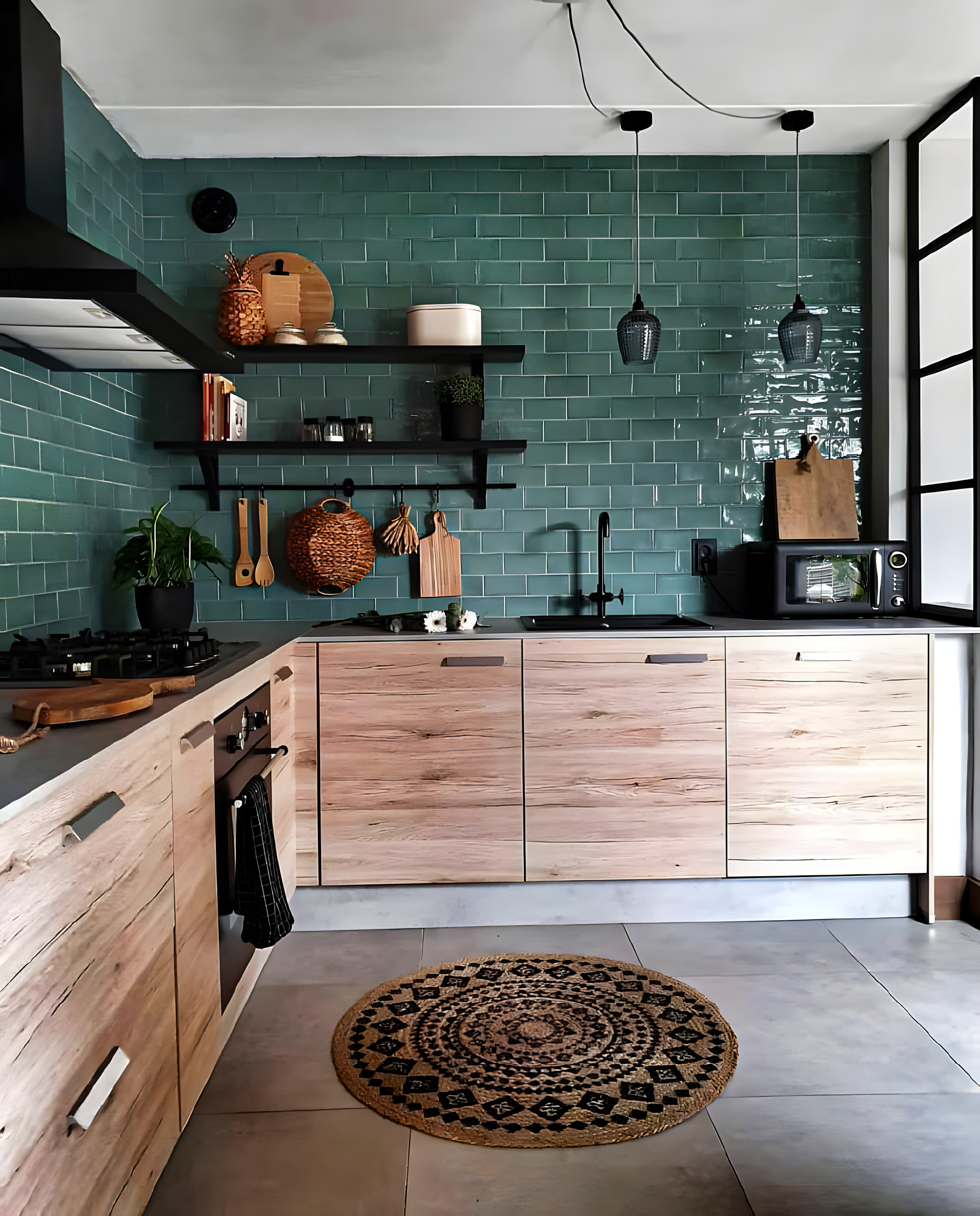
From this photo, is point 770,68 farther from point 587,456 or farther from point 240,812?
point 240,812

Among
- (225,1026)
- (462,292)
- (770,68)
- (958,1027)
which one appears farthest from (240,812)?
(770,68)

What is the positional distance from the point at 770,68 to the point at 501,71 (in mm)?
821

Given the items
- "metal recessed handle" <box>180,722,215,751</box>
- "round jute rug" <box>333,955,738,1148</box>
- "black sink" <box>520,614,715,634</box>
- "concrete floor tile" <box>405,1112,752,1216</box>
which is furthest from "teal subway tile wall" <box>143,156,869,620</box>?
"concrete floor tile" <box>405,1112,752,1216</box>

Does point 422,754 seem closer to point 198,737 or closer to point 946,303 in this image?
point 198,737

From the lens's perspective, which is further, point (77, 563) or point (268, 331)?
point (268, 331)

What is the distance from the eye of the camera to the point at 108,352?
8.50 feet

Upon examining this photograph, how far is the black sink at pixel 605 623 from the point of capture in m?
3.16

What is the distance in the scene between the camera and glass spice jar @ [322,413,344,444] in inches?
135

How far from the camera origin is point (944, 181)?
3500mm

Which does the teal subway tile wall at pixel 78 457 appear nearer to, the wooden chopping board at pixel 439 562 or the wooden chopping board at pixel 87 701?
the wooden chopping board at pixel 87 701

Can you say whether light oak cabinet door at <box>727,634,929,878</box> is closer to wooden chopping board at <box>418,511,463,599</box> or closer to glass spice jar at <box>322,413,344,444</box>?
wooden chopping board at <box>418,511,463,599</box>

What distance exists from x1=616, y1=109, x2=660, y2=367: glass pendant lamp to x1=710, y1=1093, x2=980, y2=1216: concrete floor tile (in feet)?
7.36

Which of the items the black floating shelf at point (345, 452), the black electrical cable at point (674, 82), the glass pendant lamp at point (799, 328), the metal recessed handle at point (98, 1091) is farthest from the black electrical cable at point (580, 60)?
the metal recessed handle at point (98, 1091)

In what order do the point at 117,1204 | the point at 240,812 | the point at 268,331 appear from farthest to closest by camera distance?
the point at 268,331, the point at 240,812, the point at 117,1204
